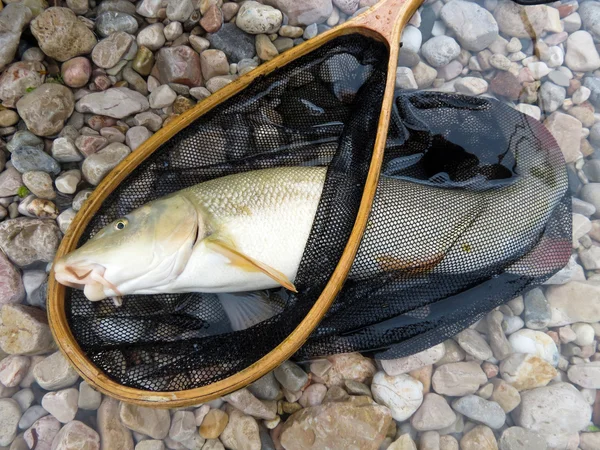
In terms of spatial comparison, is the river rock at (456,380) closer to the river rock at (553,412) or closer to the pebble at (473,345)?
the pebble at (473,345)

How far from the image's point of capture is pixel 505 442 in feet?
8.70

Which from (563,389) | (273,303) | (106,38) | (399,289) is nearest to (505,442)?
(563,389)

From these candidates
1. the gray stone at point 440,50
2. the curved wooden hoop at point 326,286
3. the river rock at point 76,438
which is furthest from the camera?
the gray stone at point 440,50

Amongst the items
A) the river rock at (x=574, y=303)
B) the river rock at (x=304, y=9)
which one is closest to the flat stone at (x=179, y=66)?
the river rock at (x=304, y=9)

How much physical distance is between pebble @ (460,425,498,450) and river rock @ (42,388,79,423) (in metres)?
2.31

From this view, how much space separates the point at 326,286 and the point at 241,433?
46.3 inches

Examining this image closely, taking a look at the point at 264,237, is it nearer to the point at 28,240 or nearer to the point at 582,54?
the point at 28,240

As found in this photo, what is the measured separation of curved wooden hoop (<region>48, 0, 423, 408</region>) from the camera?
1867 mm

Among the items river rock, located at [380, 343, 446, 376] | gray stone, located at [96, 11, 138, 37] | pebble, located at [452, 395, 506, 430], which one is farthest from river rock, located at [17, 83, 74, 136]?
pebble, located at [452, 395, 506, 430]

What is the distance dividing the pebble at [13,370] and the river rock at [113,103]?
159cm

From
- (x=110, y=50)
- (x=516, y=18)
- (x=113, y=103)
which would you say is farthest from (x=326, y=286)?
(x=516, y=18)

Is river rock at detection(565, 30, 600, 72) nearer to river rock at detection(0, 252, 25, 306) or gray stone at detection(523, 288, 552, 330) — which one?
gray stone at detection(523, 288, 552, 330)

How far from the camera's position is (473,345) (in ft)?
9.10

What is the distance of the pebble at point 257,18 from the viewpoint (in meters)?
3.08
